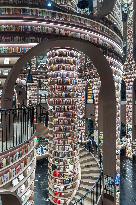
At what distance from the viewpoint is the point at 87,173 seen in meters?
11.3

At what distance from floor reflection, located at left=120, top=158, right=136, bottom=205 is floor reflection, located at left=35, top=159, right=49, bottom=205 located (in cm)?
355

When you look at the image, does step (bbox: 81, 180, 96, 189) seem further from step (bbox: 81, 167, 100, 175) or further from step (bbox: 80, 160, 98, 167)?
step (bbox: 80, 160, 98, 167)

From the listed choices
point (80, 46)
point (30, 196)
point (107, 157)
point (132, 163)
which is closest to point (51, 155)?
point (107, 157)

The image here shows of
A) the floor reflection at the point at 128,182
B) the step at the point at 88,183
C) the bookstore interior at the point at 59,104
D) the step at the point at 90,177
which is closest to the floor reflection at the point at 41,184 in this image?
the bookstore interior at the point at 59,104

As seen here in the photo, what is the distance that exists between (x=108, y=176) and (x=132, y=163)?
1143 cm

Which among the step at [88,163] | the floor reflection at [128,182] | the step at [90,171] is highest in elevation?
the step at [88,163]

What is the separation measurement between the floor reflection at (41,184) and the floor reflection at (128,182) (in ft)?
11.7

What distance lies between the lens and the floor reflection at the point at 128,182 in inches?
550

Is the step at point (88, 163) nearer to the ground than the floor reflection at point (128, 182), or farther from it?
farther from it

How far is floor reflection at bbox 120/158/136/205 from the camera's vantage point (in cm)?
1397

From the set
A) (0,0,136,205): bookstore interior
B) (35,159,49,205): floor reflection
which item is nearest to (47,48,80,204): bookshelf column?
(0,0,136,205): bookstore interior

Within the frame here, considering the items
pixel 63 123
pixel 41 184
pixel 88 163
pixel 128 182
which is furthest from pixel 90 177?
pixel 128 182

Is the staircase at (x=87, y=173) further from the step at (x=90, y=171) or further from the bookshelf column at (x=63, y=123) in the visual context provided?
the bookshelf column at (x=63, y=123)

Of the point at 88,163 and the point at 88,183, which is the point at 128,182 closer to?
the point at 88,163
